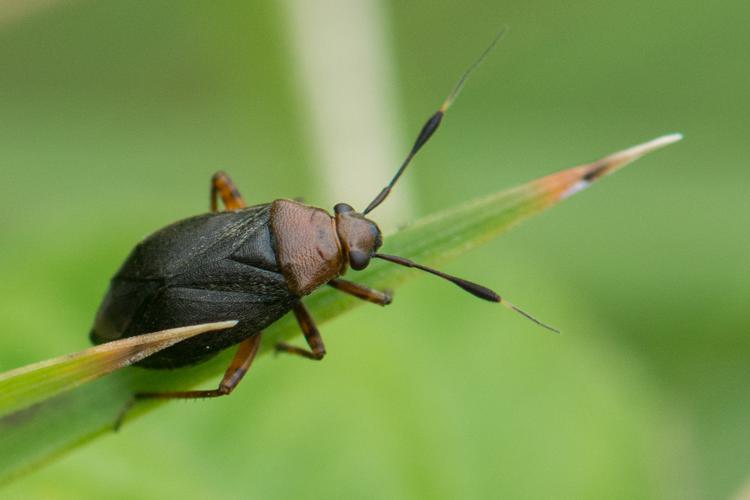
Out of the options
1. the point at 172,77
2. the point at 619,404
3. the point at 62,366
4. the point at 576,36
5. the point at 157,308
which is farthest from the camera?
the point at 172,77

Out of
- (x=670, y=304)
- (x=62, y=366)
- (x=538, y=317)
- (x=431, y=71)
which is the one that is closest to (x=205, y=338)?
(x=62, y=366)

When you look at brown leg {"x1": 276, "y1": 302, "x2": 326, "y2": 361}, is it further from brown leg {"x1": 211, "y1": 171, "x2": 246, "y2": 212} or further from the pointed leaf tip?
the pointed leaf tip

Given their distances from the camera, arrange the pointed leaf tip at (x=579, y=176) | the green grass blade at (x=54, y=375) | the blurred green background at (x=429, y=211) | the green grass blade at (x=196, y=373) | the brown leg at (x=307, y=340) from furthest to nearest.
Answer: the blurred green background at (x=429, y=211) < the brown leg at (x=307, y=340) < the pointed leaf tip at (x=579, y=176) < the green grass blade at (x=196, y=373) < the green grass blade at (x=54, y=375)

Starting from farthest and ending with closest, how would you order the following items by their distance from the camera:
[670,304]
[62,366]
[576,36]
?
1. [576,36]
2. [670,304]
3. [62,366]

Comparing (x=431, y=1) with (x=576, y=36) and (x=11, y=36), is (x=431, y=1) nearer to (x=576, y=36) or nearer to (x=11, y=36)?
(x=576, y=36)

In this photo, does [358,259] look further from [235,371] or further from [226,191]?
[226,191]

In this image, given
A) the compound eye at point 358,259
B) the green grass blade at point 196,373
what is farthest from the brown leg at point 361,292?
the green grass blade at point 196,373

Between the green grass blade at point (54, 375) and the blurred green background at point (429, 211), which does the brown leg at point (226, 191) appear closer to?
the blurred green background at point (429, 211)
